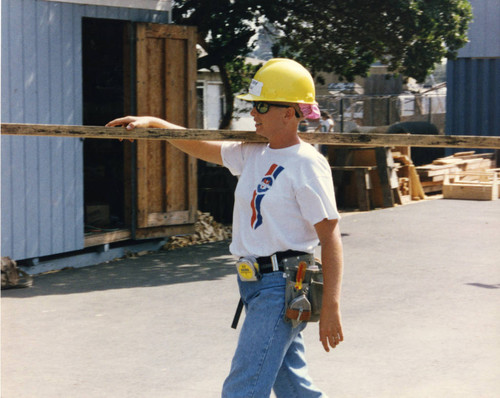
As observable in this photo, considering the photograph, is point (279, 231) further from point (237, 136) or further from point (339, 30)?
point (339, 30)

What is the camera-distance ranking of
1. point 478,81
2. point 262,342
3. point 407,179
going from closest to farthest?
1. point 262,342
2. point 407,179
3. point 478,81

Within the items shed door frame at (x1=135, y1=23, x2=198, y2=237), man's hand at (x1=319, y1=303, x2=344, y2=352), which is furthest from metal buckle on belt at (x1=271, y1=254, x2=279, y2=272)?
shed door frame at (x1=135, y1=23, x2=198, y2=237)

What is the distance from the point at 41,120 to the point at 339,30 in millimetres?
5602

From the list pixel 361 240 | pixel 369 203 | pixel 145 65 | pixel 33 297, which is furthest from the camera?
pixel 369 203

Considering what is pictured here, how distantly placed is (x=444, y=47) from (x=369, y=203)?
13.7 ft

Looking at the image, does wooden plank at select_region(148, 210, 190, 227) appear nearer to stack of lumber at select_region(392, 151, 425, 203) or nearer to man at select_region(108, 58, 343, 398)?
stack of lumber at select_region(392, 151, 425, 203)

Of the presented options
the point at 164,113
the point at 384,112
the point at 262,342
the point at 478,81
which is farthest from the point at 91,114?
the point at 384,112

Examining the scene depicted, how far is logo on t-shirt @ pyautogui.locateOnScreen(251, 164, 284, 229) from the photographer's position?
3719mm

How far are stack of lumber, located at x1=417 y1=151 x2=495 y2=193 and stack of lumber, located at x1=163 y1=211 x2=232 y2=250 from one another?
638 centimetres

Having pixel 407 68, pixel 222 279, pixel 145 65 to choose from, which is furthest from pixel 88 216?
pixel 407 68

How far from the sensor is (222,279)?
31.1 feet

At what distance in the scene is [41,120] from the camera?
9812 mm

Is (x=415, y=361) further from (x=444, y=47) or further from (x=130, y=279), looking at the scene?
(x=444, y=47)

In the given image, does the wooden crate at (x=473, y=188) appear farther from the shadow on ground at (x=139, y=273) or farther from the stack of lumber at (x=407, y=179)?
the shadow on ground at (x=139, y=273)
